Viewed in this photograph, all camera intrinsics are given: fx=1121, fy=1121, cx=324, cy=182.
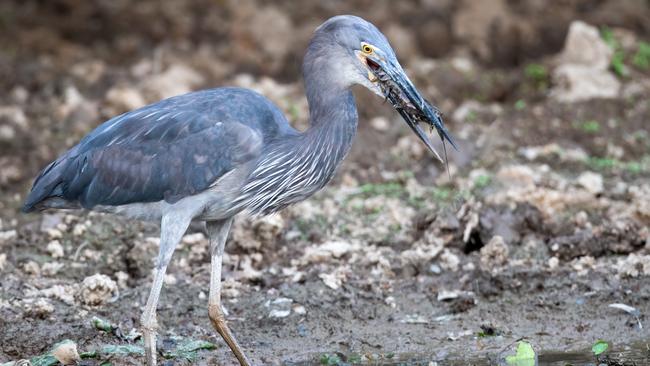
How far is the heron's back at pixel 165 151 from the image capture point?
6.11 m

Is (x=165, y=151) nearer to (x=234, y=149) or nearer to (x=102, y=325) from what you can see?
(x=234, y=149)

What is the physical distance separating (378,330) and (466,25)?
551cm

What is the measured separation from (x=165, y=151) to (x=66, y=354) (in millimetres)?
1219

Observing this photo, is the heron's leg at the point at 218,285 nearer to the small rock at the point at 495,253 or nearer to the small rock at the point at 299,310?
the small rock at the point at 299,310

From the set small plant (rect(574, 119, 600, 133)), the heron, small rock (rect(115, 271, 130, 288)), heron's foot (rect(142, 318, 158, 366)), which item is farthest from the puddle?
small plant (rect(574, 119, 600, 133))

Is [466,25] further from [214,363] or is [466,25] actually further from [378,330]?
[214,363]

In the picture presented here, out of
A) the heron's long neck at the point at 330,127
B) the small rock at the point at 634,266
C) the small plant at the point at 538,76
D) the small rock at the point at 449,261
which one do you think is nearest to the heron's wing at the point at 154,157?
the heron's long neck at the point at 330,127

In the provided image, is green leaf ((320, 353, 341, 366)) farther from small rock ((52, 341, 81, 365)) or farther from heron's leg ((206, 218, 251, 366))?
small rock ((52, 341, 81, 365))

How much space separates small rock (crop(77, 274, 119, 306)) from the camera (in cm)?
679

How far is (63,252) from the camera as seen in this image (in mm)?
7574

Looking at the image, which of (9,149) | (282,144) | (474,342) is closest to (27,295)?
(282,144)

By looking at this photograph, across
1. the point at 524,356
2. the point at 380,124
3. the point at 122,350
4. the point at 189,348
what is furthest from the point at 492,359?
the point at 380,124

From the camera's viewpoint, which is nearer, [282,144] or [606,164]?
[282,144]

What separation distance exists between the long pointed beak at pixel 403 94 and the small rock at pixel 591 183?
2826 mm
